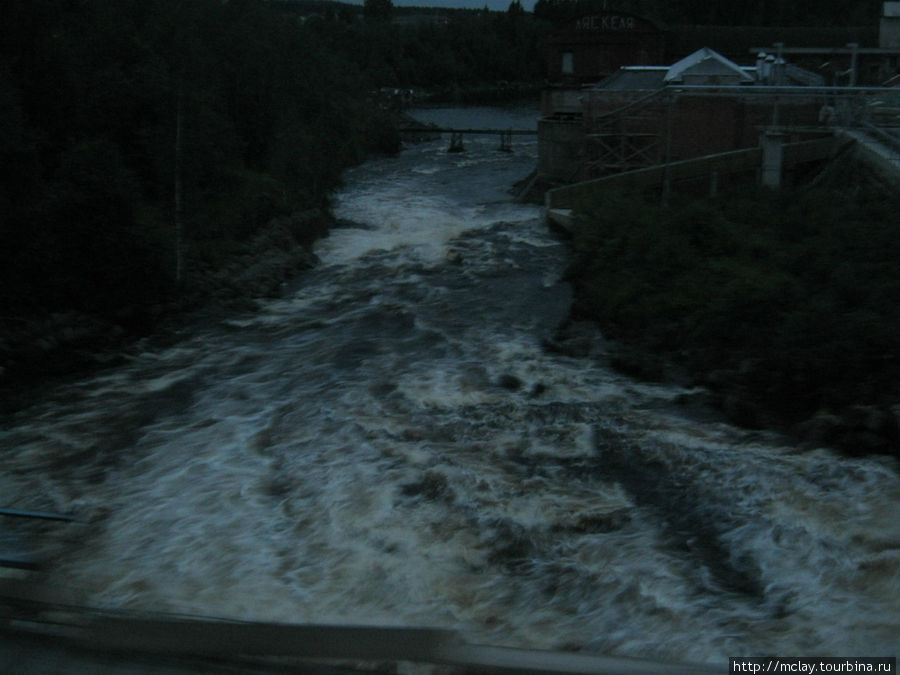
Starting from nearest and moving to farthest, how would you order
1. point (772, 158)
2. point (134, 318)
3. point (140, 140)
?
point (134, 318)
point (140, 140)
point (772, 158)

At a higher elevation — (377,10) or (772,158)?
(377,10)

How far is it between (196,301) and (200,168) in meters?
3.43

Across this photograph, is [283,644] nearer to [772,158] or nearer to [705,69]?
[772,158]

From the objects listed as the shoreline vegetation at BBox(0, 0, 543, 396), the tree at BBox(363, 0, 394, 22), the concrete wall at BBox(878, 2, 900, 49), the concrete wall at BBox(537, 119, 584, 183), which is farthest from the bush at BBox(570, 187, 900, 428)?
the tree at BBox(363, 0, 394, 22)

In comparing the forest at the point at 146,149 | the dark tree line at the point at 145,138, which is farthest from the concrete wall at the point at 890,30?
the dark tree line at the point at 145,138

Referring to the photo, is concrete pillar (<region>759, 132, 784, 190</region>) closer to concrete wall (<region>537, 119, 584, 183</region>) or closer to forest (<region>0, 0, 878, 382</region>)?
concrete wall (<region>537, 119, 584, 183</region>)

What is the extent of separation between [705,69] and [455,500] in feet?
84.1

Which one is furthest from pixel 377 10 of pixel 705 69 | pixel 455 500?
pixel 455 500

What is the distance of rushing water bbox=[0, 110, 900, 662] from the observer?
6824 millimetres

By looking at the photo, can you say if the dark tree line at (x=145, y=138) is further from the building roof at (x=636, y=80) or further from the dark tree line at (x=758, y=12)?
the dark tree line at (x=758, y=12)

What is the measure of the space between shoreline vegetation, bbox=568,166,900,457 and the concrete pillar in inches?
92.1

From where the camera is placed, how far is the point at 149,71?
1786 centimetres

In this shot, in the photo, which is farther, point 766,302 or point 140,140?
point 140,140

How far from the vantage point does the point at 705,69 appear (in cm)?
3062
